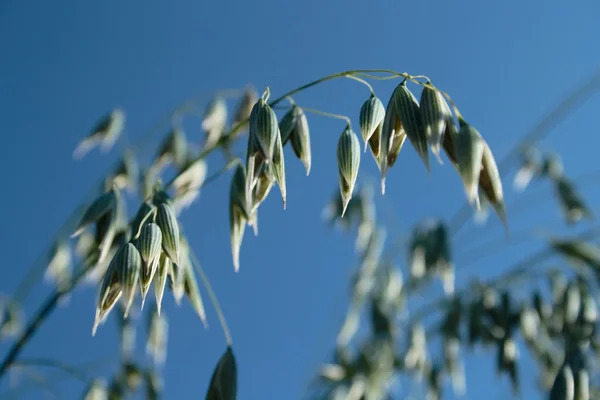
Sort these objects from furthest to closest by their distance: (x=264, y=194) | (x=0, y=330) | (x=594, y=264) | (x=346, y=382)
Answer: (x=346, y=382) < (x=594, y=264) < (x=0, y=330) < (x=264, y=194)

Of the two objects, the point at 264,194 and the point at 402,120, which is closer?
the point at 402,120

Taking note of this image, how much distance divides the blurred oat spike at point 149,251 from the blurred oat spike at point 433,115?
1.18 feet

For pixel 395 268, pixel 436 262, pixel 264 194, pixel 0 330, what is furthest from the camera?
pixel 395 268

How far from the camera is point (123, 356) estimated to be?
5.50ft

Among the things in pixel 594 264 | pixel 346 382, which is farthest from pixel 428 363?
pixel 594 264

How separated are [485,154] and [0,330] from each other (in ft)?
3.44

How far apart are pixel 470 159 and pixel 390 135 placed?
121 millimetres

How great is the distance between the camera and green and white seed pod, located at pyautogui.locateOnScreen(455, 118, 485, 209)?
831 mm

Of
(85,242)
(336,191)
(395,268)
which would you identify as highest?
(85,242)

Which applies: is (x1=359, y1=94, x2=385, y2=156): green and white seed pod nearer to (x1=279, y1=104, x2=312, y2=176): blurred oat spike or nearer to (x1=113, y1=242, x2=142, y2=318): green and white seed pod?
(x1=279, y1=104, x2=312, y2=176): blurred oat spike

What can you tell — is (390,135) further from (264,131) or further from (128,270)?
(128,270)

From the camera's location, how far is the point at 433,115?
34.6 inches

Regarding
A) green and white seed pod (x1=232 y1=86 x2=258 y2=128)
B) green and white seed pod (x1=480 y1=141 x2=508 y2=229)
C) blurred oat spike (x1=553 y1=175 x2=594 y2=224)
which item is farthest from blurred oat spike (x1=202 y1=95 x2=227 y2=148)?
blurred oat spike (x1=553 y1=175 x2=594 y2=224)

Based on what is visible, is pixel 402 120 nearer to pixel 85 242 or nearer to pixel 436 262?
pixel 85 242
